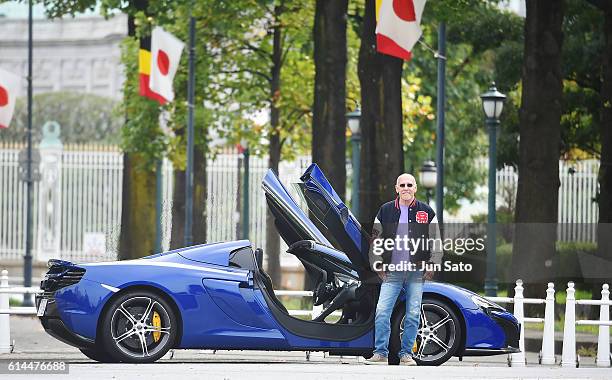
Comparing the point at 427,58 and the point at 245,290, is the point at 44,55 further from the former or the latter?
the point at 245,290

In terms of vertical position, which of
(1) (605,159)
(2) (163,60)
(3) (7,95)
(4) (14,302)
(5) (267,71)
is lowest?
(4) (14,302)

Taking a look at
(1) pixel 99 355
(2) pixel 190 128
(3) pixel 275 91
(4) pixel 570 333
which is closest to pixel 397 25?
(4) pixel 570 333

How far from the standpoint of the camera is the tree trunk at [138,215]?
37.6 m

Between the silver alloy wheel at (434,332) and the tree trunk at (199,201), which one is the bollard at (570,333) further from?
the tree trunk at (199,201)

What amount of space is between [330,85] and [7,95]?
6448mm

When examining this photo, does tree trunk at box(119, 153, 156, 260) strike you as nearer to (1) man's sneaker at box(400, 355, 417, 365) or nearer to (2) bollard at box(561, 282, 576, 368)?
(2) bollard at box(561, 282, 576, 368)

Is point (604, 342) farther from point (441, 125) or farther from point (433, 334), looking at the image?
point (441, 125)

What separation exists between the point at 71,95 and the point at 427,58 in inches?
2231

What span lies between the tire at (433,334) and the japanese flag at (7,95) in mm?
18055

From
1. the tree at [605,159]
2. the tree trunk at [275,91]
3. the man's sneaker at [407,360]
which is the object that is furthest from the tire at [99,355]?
the tree trunk at [275,91]

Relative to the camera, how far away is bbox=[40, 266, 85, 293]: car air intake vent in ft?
49.3

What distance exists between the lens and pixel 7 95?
33.2m

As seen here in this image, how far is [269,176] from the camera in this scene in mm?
15789

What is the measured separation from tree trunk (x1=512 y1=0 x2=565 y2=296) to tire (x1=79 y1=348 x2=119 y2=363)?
10376 millimetres
